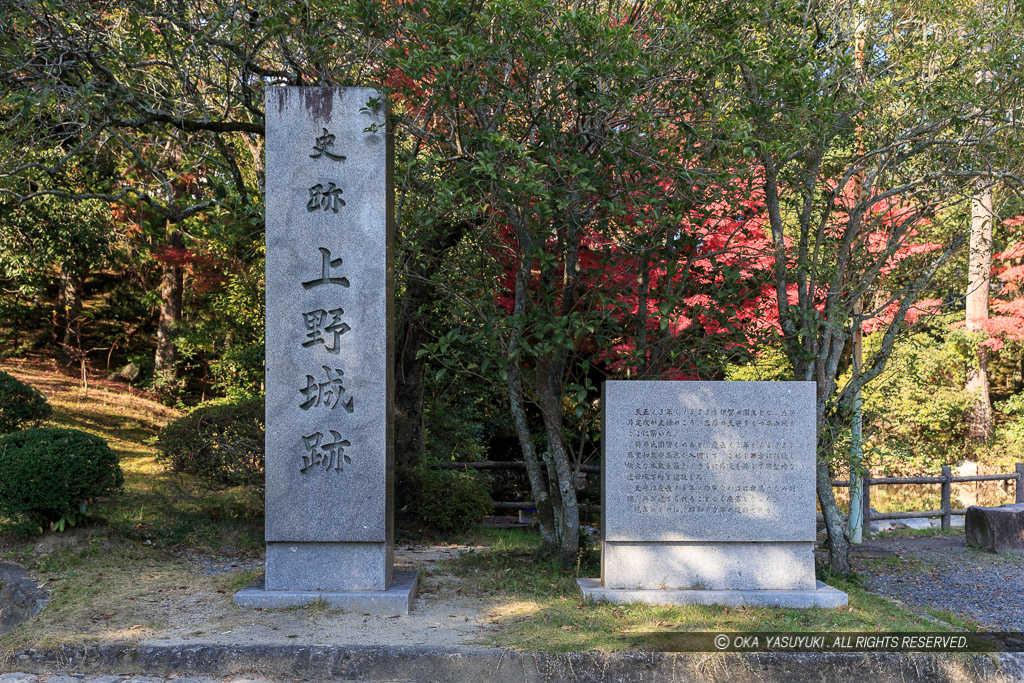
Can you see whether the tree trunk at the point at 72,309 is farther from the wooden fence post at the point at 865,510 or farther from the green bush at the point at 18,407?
the wooden fence post at the point at 865,510

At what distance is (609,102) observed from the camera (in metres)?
5.58

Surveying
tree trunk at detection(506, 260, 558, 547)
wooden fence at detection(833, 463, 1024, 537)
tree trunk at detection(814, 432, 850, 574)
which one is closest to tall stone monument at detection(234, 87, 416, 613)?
tree trunk at detection(506, 260, 558, 547)

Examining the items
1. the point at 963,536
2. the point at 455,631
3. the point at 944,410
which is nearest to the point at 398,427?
the point at 455,631

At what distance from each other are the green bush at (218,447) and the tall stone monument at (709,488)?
3.94 metres

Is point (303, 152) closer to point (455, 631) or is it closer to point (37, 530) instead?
point (455, 631)

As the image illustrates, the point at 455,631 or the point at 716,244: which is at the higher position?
the point at 716,244

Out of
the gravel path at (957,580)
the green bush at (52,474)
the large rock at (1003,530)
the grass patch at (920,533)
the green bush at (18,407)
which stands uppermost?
the green bush at (18,407)

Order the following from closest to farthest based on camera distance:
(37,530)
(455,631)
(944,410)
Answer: (455,631) → (37,530) → (944,410)

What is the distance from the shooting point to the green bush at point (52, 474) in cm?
677

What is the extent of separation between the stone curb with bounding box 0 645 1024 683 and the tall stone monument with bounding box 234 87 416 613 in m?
1.00

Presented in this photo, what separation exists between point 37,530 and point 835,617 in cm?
706

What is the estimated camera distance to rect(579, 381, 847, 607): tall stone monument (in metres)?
5.94

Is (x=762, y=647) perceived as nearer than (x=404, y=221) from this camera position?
Yes

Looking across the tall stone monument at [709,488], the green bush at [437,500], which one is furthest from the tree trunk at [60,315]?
the tall stone monument at [709,488]
